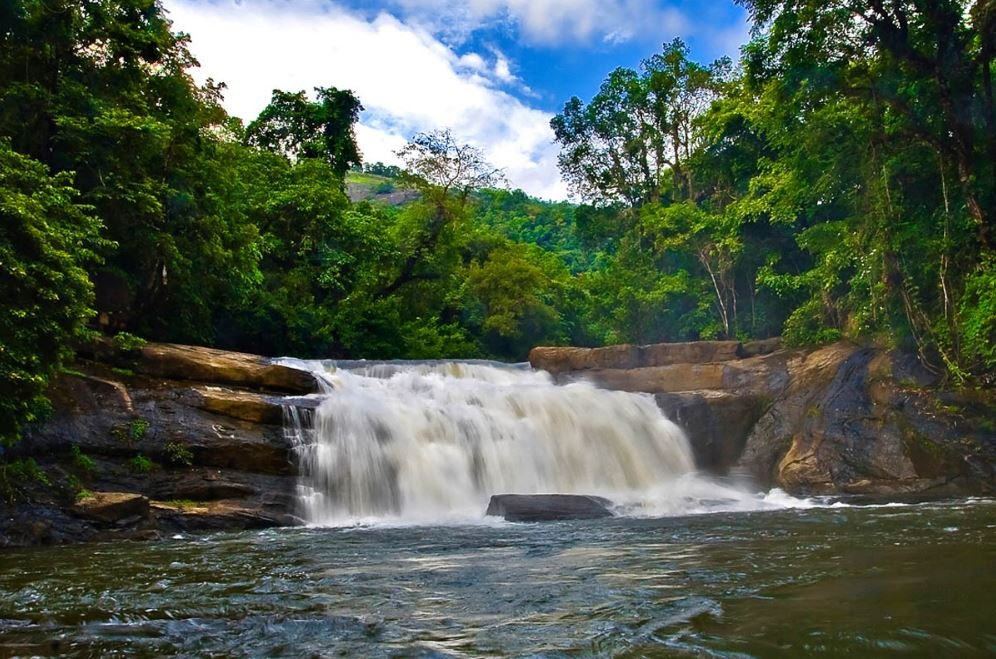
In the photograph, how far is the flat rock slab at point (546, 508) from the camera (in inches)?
373

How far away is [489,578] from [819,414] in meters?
10.8

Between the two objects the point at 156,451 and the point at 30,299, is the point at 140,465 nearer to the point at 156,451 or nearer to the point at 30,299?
the point at 156,451

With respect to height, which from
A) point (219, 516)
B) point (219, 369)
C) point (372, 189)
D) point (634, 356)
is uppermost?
point (372, 189)

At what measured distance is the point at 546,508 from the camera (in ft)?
31.5

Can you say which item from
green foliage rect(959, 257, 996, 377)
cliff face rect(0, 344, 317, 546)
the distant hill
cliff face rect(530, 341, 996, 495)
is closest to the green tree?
cliff face rect(530, 341, 996, 495)

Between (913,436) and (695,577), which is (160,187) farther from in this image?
(913,436)

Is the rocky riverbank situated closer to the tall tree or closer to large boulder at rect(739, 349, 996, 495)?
large boulder at rect(739, 349, 996, 495)

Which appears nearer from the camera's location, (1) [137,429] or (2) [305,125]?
(1) [137,429]

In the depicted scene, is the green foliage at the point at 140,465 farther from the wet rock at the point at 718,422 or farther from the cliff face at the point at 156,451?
the wet rock at the point at 718,422

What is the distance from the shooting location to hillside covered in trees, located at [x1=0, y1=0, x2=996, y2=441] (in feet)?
38.9

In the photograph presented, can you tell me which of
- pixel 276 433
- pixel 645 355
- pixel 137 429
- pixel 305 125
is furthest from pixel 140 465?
pixel 305 125

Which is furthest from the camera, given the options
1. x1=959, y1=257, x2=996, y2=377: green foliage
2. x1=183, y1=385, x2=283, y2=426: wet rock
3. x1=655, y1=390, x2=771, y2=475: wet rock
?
x1=655, y1=390, x2=771, y2=475: wet rock

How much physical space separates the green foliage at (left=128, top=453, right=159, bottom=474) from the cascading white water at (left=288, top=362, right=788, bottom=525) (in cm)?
215

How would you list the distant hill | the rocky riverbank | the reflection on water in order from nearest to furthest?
the reflection on water < the rocky riverbank < the distant hill
